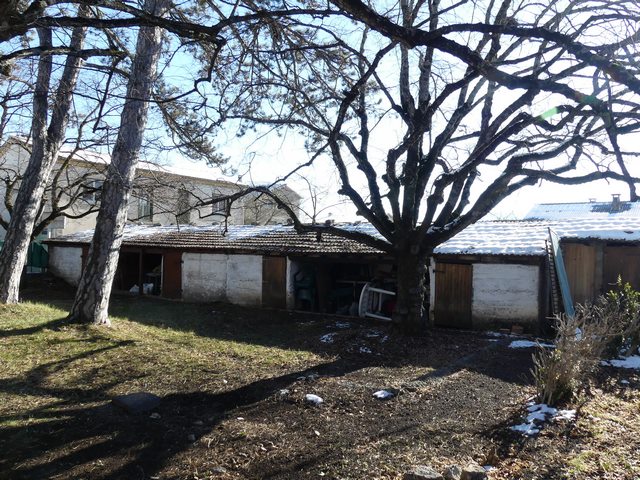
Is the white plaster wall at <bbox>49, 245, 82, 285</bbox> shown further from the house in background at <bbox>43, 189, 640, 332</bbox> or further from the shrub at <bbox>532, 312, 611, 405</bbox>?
the shrub at <bbox>532, 312, 611, 405</bbox>

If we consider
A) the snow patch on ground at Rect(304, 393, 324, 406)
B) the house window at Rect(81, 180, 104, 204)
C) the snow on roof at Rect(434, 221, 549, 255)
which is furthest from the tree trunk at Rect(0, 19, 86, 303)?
the snow on roof at Rect(434, 221, 549, 255)

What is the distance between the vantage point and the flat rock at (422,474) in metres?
3.65

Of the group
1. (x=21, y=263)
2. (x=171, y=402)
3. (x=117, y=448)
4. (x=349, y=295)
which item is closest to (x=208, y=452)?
(x=117, y=448)

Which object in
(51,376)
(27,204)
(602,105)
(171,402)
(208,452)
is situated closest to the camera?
(602,105)

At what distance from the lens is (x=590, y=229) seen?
555 inches

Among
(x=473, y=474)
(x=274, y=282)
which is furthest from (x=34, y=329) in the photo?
(x=274, y=282)

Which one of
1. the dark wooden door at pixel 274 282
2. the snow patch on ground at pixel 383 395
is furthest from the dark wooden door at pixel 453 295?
the snow patch on ground at pixel 383 395

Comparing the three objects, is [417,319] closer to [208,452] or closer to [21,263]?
[208,452]

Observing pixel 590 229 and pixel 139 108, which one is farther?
pixel 590 229

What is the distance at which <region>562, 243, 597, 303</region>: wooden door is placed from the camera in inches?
538

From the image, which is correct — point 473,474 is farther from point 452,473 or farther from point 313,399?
point 313,399

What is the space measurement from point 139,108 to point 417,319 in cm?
720

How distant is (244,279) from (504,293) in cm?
880

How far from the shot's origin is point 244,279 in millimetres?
17141
